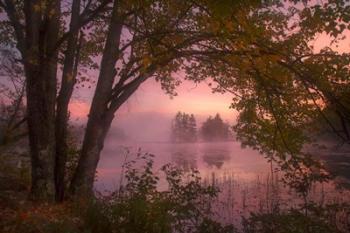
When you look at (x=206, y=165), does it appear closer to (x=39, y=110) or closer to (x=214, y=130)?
(x=39, y=110)

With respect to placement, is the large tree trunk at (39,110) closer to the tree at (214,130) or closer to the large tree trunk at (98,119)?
the large tree trunk at (98,119)

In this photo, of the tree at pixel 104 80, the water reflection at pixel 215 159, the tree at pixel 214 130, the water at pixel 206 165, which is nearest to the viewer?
the tree at pixel 104 80

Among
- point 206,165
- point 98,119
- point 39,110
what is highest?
point 39,110

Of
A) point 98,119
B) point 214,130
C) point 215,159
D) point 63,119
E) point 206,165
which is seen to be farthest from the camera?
point 214,130

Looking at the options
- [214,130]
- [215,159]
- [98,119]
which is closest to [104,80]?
[98,119]

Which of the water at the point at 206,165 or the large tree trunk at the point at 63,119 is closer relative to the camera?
the large tree trunk at the point at 63,119

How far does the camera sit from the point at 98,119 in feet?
36.8

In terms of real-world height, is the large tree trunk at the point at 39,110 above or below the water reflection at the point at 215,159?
above

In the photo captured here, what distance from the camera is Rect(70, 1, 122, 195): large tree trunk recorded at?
11.0 m

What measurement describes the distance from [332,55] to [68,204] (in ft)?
24.6

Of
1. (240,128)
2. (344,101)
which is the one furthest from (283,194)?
(344,101)

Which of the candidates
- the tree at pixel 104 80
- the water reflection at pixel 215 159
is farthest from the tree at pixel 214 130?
the tree at pixel 104 80

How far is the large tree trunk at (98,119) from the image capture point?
1102cm

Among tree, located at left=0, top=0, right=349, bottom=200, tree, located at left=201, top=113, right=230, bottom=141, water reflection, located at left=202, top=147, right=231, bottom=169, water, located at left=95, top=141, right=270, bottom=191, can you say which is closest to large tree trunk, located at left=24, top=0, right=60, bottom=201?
tree, located at left=0, top=0, right=349, bottom=200
